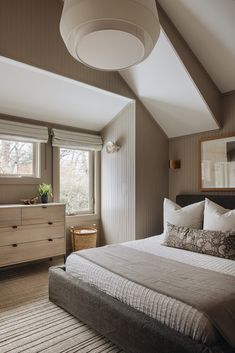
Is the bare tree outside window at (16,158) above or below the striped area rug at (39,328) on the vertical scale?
above

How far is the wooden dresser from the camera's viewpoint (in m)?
3.13

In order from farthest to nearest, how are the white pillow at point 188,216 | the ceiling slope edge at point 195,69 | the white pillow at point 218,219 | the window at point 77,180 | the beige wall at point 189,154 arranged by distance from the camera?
the window at point 77,180 → the beige wall at point 189,154 → the white pillow at point 188,216 → the ceiling slope edge at point 195,69 → the white pillow at point 218,219

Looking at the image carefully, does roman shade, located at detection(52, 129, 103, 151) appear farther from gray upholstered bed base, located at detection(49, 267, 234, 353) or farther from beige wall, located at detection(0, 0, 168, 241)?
gray upholstered bed base, located at detection(49, 267, 234, 353)

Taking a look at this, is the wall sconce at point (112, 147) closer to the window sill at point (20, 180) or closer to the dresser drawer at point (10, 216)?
the window sill at point (20, 180)

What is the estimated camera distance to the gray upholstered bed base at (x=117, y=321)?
1435mm

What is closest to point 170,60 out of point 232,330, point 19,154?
point 19,154


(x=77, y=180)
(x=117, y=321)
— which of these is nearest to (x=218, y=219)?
(x=117, y=321)

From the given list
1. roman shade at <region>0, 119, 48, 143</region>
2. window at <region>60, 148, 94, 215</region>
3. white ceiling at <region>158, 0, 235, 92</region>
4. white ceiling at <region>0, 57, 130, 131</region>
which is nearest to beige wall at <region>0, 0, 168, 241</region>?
white ceiling at <region>0, 57, 130, 131</region>

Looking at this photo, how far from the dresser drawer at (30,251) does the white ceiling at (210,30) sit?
3.02m

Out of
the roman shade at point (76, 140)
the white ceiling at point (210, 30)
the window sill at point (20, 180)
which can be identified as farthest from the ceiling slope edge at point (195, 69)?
the window sill at point (20, 180)

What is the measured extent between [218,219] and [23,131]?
271 centimetres

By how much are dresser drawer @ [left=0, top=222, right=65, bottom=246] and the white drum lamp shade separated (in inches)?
89.8

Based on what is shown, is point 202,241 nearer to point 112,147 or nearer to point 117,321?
point 117,321

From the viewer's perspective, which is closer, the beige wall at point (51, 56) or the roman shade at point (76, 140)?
the beige wall at point (51, 56)
